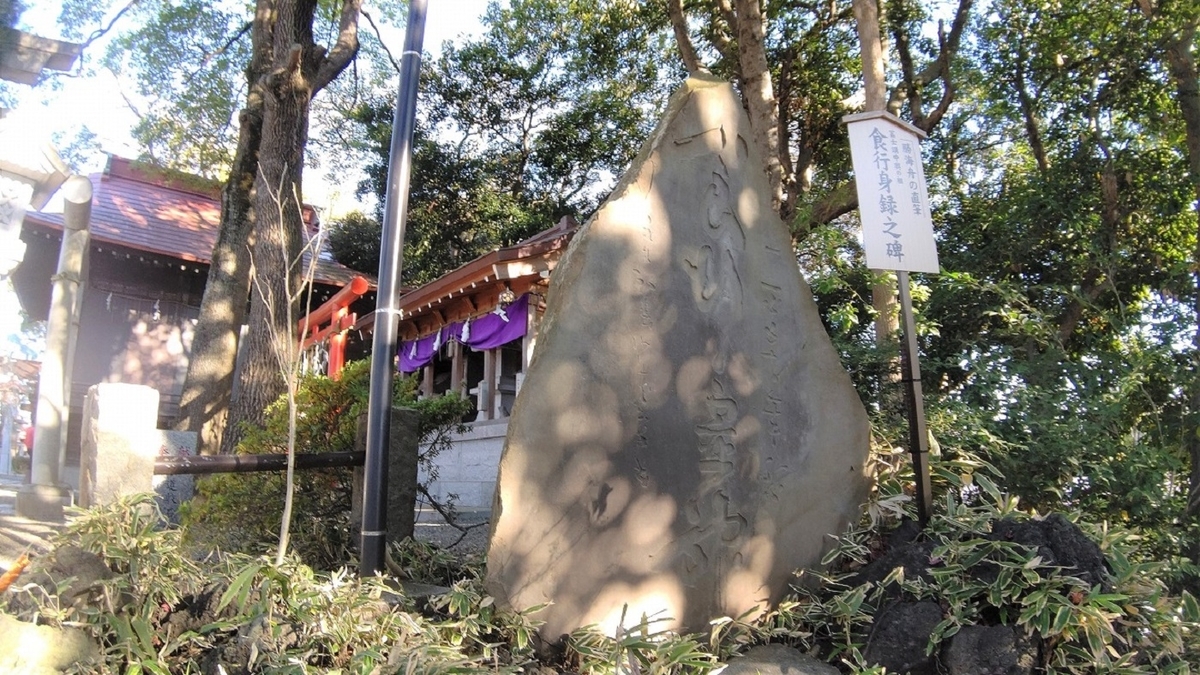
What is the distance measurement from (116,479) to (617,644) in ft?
7.42

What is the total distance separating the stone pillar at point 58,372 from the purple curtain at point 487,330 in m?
5.16

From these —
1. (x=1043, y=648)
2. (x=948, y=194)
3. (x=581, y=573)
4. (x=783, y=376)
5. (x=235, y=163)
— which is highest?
(x=948, y=194)

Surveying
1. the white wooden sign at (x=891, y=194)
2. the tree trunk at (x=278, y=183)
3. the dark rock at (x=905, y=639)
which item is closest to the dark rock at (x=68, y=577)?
the dark rock at (x=905, y=639)

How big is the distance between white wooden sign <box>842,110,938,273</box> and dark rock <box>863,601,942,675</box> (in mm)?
1849

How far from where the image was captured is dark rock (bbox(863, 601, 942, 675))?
136 inches

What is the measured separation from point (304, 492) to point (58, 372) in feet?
24.4

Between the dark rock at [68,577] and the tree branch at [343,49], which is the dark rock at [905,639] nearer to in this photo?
the dark rock at [68,577]

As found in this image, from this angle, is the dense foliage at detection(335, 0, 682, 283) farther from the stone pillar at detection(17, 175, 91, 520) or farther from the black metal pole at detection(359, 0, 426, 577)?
the black metal pole at detection(359, 0, 426, 577)

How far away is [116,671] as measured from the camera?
2.82 m

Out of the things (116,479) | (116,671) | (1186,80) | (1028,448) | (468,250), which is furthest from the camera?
(468,250)

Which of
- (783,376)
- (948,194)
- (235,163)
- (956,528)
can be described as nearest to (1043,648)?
(956,528)

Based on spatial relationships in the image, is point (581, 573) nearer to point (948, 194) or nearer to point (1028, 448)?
point (1028, 448)

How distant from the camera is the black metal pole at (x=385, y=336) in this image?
3.59m

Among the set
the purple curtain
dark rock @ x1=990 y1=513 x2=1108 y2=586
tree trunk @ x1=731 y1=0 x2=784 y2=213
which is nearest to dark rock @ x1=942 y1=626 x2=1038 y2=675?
dark rock @ x1=990 y1=513 x2=1108 y2=586
